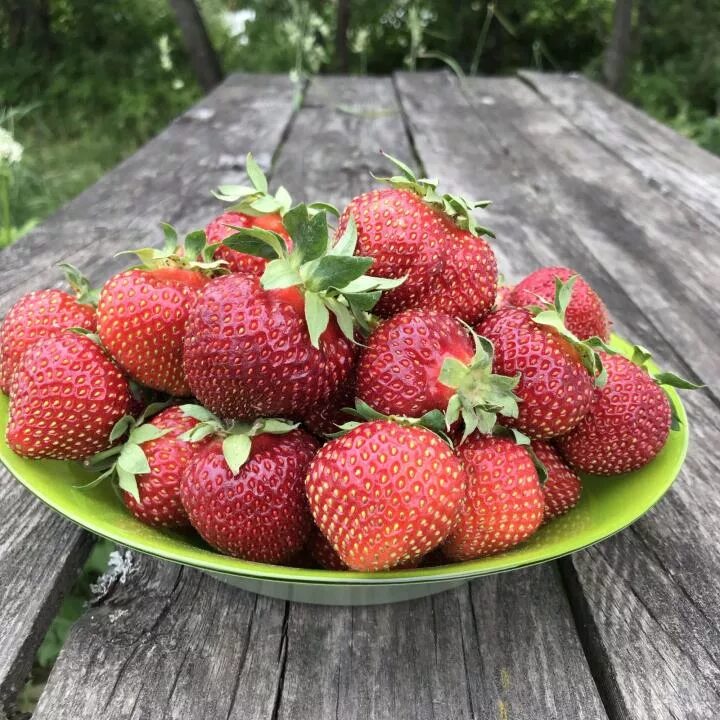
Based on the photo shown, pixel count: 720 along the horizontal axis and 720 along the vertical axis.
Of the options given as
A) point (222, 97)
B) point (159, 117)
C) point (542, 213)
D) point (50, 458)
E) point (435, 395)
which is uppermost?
point (435, 395)

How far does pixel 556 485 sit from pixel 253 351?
1.08ft

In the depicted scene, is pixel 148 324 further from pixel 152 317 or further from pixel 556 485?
pixel 556 485

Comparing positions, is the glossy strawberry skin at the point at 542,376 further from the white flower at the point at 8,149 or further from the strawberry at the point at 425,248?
the white flower at the point at 8,149

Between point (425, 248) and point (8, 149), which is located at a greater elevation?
point (425, 248)

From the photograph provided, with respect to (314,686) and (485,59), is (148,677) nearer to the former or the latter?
(314,686)

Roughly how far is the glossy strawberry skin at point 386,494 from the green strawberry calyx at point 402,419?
0.02 m

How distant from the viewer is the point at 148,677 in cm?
A: 69

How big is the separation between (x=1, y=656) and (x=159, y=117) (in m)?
Answer: 4.41

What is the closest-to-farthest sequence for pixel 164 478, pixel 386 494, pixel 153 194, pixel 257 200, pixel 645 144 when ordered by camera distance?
pixel 386 494
pixel 164 478
pixel 257 200
pixel 153 194
pixel 645 144

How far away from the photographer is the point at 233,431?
0.70 m

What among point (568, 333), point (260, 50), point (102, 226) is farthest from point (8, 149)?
point (260, 50)

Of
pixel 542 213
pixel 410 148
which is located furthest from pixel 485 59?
pixel 542 213

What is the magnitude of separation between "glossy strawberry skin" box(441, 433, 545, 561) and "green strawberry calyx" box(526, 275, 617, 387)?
0.39 feet

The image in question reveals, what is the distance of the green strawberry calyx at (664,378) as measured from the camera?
2.69 ft
